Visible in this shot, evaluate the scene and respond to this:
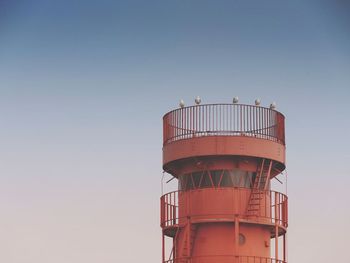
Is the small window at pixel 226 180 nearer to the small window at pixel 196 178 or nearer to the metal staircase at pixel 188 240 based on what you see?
the small window at pixel 196 178

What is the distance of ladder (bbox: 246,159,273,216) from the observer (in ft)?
240

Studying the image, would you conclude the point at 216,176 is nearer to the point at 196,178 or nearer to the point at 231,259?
the point at 196,178

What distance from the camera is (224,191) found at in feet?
240

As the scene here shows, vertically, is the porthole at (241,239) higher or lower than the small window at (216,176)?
lower

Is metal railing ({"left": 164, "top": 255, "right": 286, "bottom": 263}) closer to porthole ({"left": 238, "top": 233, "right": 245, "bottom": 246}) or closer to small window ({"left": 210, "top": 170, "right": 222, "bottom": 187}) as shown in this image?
porthole ({"left": 238, "top": 233, "right": 245, "bottom": 246})

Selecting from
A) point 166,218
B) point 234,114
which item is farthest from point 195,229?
point 234,114

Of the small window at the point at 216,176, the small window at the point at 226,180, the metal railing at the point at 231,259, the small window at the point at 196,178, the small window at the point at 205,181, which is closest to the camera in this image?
the metal railing at the point at 231,259

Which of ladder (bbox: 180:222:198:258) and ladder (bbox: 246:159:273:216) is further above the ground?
ladder (bbox: 246:159:273:216)

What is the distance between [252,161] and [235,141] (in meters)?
1.83

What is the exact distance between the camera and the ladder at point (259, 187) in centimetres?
7325

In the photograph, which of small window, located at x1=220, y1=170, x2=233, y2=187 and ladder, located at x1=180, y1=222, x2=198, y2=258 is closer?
ladder, located at x1=180, y1=222, x2=198, y2=258

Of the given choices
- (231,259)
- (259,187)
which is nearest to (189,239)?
(231,259)

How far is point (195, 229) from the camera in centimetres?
7350

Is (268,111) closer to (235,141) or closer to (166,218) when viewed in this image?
(235,141)
